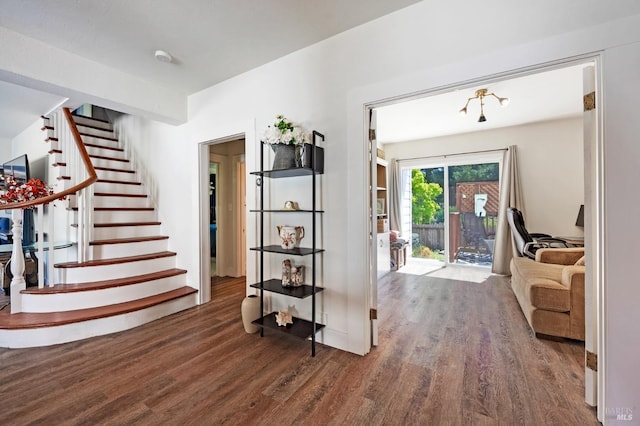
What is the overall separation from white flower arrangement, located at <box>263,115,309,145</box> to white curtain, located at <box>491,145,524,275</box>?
162 inches

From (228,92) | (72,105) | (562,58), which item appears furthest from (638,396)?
(72,105)

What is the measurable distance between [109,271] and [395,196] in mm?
4889

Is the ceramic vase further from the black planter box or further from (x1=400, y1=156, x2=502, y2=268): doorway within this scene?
(x1=400, y1=156, x2=502, y2=268): doorway

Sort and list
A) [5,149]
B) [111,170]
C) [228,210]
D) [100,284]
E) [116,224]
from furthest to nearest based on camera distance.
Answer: [5,149], [228,210], [111,170], [116,224], [100,284]

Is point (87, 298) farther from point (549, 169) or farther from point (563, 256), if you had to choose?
point (549, 169)

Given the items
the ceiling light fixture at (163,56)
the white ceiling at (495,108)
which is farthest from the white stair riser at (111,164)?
the white ceiling at (495,108)

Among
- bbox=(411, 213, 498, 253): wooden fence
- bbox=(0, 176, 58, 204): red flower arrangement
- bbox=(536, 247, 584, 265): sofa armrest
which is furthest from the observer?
bbox=(411, 213, 498, 253): wooden fence

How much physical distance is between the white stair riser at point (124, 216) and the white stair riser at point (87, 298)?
117 cm

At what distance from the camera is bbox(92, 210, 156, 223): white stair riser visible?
11.2 feet

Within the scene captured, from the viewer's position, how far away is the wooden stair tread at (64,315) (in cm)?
225

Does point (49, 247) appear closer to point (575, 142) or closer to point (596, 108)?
point (596, 108)

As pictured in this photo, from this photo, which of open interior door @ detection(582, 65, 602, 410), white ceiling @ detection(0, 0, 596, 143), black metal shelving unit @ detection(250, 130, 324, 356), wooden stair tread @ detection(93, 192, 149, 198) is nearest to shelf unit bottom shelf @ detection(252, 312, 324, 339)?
black metal shelving unit @ detection(250, 130, 324, 356)

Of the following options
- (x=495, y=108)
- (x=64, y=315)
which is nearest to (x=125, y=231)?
(x=64, y=315)

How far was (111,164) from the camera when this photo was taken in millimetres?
4121
